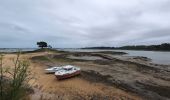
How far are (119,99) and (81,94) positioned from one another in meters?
3.01

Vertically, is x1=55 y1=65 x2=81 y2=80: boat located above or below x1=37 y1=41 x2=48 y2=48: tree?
below

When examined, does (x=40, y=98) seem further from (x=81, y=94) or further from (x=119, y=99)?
(x=119, y=99)

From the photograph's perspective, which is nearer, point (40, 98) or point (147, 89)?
point (40, 98)

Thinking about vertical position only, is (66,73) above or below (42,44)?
below

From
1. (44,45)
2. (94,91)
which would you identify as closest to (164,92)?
(94,91)

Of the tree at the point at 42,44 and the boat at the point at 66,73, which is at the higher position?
the tree at the point at 42,44

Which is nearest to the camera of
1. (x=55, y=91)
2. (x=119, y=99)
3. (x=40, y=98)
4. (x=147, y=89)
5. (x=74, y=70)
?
(x=40, y=98)

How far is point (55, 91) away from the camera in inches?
835

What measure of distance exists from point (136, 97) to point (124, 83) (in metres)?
5.32

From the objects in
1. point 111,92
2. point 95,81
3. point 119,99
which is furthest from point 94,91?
point 95,81

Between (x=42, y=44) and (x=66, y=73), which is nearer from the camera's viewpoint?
(x=66, y=73)

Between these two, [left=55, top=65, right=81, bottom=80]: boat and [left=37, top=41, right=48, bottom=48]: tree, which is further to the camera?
[left=37, top=41, right=48, bottom=48]: tree

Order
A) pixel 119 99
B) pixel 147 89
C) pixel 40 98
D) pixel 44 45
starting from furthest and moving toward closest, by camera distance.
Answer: pixel 44 45
pixel 147 89
pixel 119 99
pixel 40 98

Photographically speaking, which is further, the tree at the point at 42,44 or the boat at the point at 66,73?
the tree at the point at 42,44
